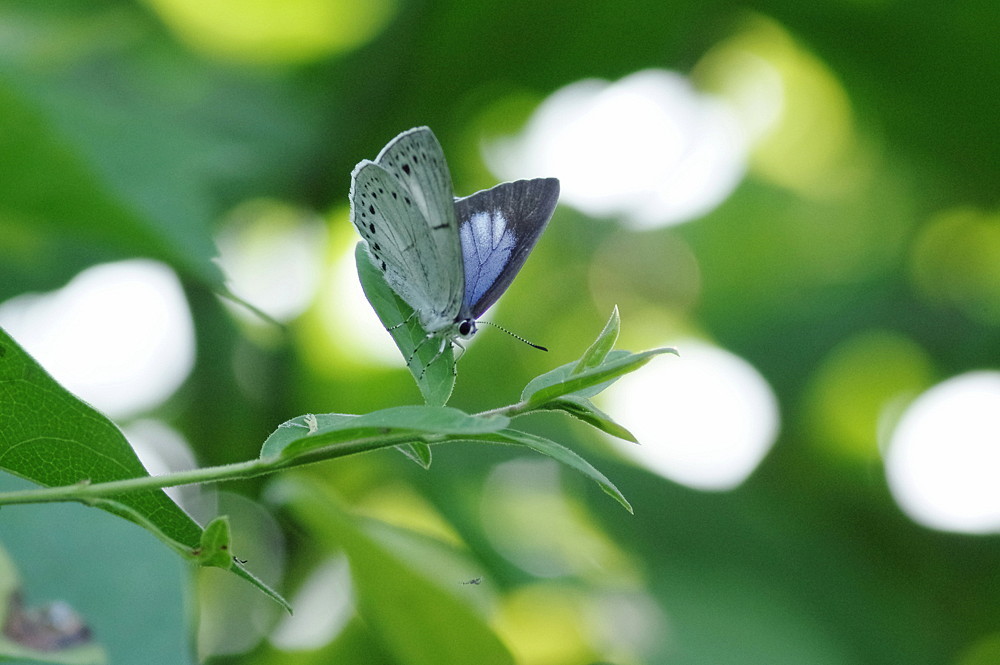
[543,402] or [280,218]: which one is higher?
[543,402]

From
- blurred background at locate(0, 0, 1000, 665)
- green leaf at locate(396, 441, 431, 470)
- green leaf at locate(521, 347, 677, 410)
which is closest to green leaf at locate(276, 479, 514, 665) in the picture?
blurred background at locate(0, 0, 1000, 665)

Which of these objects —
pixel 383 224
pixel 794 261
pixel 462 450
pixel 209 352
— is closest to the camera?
pixel 383 224

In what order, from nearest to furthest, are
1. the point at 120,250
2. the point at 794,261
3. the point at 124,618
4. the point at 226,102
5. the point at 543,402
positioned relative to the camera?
the point at 543,402 < the point at 124,618 < the point at 120,250 < the point at 226,102 < the point at 794,261

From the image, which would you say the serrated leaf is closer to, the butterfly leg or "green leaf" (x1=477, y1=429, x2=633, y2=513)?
the butterfly leg

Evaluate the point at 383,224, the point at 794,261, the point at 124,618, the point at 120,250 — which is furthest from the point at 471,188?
the point at 124,618

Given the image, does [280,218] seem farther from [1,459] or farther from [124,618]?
[1,459]

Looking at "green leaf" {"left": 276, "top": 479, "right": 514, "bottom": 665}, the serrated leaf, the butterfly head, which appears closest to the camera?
the butterfly head

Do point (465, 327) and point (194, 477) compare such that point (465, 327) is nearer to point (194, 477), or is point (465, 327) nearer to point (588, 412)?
point (588, 412)
